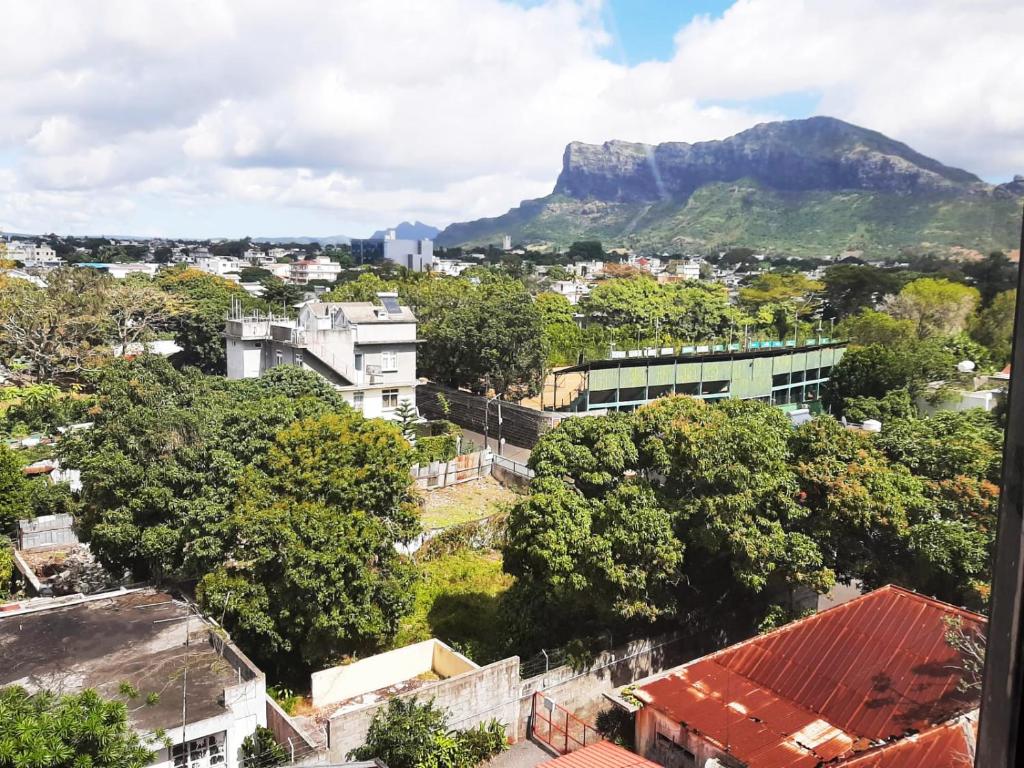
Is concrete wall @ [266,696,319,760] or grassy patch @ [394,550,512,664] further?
grassy patch @ [394,550,512,664]

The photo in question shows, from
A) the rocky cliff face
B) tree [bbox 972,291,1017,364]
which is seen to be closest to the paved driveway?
the rocky cliff face

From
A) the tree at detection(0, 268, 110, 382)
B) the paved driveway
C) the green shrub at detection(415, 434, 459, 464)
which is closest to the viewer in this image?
the paved driveway

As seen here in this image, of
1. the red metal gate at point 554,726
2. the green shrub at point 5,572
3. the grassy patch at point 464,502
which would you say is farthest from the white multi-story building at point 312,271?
the red metal gate at point 554,726

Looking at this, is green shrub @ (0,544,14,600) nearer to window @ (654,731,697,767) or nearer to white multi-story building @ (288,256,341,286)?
window @ (654,731,697,767)

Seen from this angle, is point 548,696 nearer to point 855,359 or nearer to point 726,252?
point 855,359

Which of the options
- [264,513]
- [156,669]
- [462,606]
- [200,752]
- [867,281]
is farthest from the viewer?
[462,606]

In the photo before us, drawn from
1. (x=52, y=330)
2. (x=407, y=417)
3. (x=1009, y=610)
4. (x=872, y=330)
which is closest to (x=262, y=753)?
(x=1009, y=610)

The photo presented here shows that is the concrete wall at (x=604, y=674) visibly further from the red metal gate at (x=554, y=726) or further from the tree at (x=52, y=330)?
the tree at (x=52, y=330)

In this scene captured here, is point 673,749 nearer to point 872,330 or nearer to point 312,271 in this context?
point 872,330
